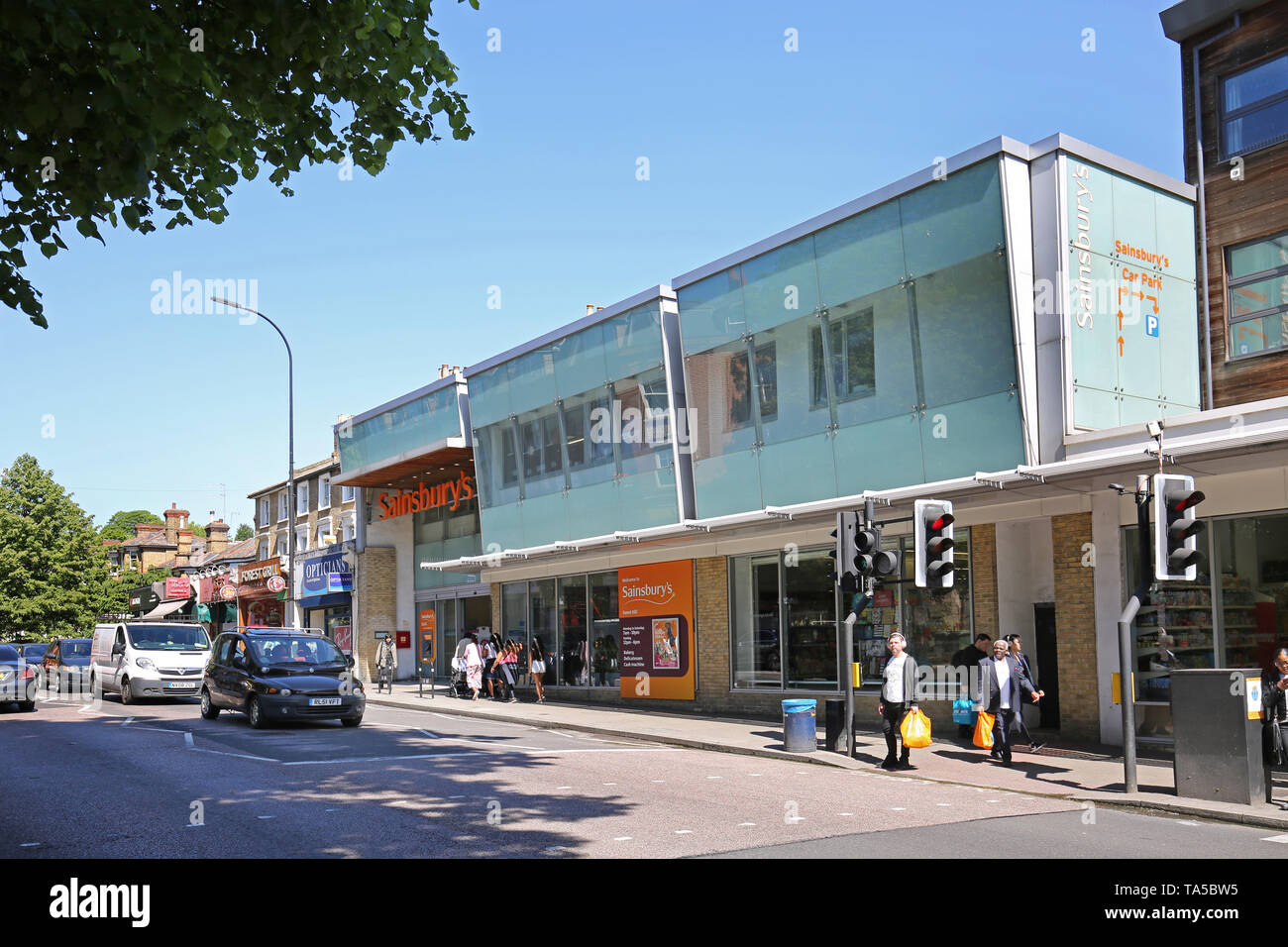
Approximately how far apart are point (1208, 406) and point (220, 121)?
54.2 ft

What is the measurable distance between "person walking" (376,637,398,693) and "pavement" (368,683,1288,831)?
9.72m

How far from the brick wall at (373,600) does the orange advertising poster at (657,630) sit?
15390 millimetres

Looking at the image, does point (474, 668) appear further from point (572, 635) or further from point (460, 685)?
point (572, 635)

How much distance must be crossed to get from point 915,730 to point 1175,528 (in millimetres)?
4185

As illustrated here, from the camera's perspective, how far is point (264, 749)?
15.1m

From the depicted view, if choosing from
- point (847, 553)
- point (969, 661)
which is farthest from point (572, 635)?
point (847, 553)

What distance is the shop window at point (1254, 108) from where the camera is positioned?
61.1 feet

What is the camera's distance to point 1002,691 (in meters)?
14.8

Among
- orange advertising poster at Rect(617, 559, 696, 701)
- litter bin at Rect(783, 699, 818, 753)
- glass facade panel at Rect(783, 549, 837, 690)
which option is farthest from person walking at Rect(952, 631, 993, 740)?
orange advertising poster at Rect(617, 559, 696, 701)

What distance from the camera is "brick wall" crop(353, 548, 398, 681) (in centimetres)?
3797

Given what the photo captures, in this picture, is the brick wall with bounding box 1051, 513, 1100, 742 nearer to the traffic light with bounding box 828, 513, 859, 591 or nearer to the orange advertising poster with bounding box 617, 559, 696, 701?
the traffic light with bounding box 828, 513, 859, 591
